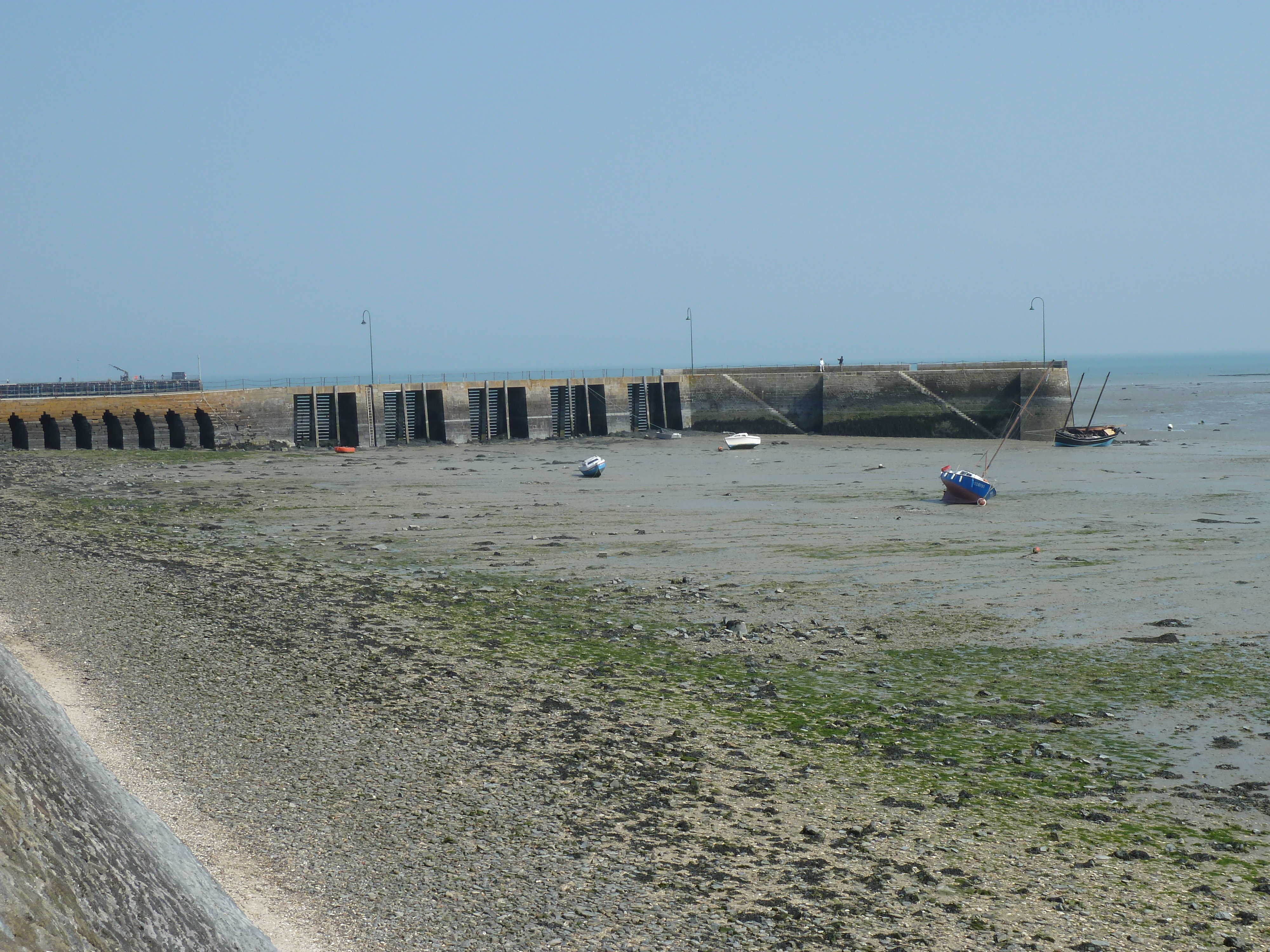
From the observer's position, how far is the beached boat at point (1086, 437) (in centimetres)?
5394

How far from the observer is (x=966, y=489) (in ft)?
113

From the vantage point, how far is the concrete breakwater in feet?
167

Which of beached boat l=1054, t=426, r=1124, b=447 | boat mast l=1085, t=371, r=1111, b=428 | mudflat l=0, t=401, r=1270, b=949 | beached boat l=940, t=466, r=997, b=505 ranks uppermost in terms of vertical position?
boat mast l=1085, t=371, r=1111, b=428

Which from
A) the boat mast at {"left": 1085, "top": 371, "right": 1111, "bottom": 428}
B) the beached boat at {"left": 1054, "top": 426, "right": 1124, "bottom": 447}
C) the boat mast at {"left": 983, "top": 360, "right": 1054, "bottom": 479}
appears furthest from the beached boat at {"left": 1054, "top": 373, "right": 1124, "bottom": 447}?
the boat mast at {"left": 983, "top": 360, "right": 1054, "bottom": 479}

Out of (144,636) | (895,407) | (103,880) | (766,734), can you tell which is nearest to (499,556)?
(144,636)

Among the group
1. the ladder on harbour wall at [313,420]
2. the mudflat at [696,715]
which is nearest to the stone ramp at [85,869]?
the mudflat at [696,715]

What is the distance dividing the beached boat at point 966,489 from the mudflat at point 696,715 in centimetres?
427

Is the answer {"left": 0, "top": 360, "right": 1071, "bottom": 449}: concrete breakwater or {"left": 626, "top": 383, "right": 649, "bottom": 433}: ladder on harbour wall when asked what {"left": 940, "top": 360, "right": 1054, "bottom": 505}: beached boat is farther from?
{"left": 626, "top": 383, "right": 649, "bottom": 433}: ladder on harbour wall

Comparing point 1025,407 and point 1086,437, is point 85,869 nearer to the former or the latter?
point 1086,437

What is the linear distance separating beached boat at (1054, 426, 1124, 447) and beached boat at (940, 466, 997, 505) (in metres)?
21.8

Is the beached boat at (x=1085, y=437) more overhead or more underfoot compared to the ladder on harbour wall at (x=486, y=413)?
more underfoot

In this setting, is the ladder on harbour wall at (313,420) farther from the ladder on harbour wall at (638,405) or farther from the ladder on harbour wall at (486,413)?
the ladder on harbour wall at (638,405)

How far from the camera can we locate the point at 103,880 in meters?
7.05

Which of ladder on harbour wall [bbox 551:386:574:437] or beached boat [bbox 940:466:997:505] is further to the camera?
ladder on harbour wall [bbox 551:386:574:437]
